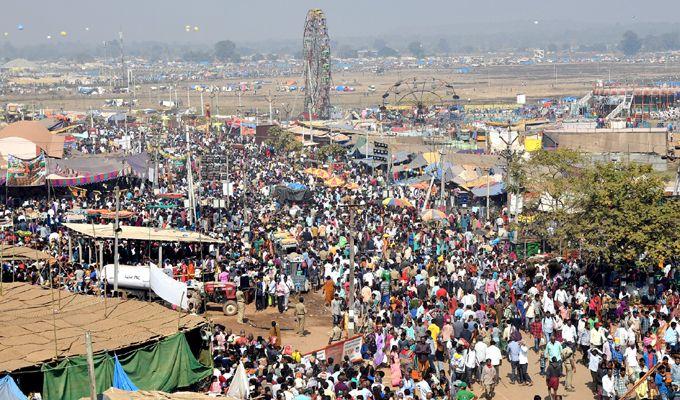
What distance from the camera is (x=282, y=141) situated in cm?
5144

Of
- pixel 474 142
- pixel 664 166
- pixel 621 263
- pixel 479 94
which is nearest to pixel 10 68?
pixel 479 94

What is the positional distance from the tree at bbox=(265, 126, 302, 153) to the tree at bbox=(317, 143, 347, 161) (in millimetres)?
3396

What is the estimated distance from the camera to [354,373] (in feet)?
48.0

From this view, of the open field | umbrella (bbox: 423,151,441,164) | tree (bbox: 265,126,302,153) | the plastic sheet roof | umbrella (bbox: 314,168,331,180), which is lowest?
the open field

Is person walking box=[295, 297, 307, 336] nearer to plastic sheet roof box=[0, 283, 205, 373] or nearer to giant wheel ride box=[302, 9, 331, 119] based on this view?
plastic sheet roof box=[0, 283, 205, 373]

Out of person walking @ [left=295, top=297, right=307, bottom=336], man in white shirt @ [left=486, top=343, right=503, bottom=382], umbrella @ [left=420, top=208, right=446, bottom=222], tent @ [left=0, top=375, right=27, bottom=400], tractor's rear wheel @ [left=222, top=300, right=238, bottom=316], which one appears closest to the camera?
tent @ [left=0, top=375, right=27, bottom=400]

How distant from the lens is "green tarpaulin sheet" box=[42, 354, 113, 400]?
44.1 ft

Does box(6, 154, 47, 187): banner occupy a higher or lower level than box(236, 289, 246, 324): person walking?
higher

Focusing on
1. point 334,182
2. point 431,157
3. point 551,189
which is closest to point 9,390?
point 551,189

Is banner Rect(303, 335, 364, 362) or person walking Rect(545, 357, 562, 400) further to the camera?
banner Rect(303, 335, 364, 362)

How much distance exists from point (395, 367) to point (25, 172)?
781 inches

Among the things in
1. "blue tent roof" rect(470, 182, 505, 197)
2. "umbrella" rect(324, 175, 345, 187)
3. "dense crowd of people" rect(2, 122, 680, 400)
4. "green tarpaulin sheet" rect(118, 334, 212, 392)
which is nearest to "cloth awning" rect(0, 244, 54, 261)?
"dense crowd of people" rect(2, 122, 680, 400)

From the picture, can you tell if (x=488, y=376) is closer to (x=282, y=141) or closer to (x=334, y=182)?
(x=334, y=182)

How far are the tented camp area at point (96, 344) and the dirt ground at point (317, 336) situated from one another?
117 inches
